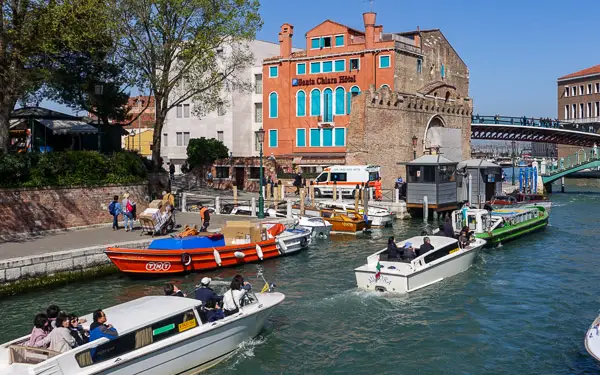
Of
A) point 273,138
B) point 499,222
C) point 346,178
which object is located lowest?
point 499,222

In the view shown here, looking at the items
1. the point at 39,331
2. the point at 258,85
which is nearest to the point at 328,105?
the point at 258,85

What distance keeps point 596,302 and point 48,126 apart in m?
26.3

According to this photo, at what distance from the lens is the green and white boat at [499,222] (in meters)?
25.3

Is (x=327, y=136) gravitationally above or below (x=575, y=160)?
above

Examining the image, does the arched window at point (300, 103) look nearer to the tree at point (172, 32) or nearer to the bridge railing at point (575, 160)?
the tree at point (172, 32)

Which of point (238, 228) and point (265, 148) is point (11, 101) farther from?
point (265, 148)

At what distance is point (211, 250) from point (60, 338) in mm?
10507

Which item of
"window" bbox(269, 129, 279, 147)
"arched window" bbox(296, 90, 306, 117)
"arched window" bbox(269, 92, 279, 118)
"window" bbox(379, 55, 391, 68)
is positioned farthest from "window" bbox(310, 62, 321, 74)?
"window" bbox(269, 129, 279, 147)

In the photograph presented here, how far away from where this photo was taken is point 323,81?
150ft

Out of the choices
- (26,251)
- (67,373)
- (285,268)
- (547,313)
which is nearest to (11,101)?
(26,251)

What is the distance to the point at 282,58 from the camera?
4738 centimetres

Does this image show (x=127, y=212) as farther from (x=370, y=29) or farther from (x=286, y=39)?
(x=286, y=39)

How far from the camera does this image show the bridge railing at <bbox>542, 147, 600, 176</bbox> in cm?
5491

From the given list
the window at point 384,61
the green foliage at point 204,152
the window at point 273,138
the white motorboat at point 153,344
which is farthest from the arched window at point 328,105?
the white motorboat at point 153,344
